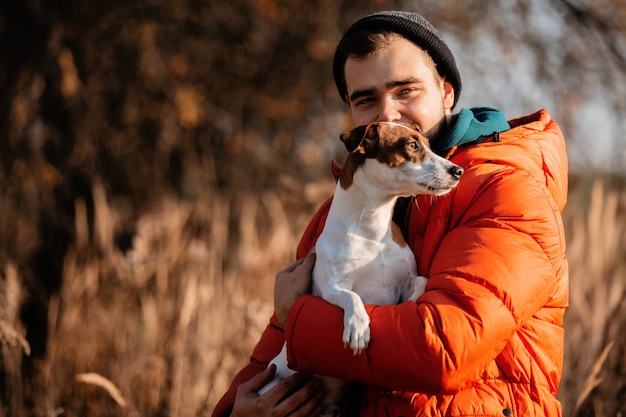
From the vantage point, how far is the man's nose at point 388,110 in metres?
2.29

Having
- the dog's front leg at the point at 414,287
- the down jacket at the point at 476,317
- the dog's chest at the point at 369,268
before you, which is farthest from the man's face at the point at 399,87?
the dog's front leg at the point at 414,287

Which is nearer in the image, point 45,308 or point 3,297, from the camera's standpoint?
point 3,297

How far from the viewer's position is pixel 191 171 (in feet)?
25.4

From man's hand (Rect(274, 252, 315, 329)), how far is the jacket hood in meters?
0.65

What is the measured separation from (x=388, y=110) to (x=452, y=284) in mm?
797

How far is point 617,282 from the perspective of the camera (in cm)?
383

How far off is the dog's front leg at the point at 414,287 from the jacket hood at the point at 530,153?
0.40 metres

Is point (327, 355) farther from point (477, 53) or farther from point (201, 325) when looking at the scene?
point (477, 53)

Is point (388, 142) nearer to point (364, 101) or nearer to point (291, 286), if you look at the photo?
point (364, 101)

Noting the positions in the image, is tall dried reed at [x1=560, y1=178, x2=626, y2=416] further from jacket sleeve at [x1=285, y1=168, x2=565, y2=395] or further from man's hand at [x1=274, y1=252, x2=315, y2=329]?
man's hand at [x1=274, y1=252, x2=315, y2=329]

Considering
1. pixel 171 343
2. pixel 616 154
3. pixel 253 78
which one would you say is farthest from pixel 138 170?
pixel 616 154

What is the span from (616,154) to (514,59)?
172cm

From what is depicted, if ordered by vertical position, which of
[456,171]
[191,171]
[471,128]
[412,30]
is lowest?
[191,171]

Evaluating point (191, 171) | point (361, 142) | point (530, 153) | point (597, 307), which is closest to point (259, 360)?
point (361, 142)
